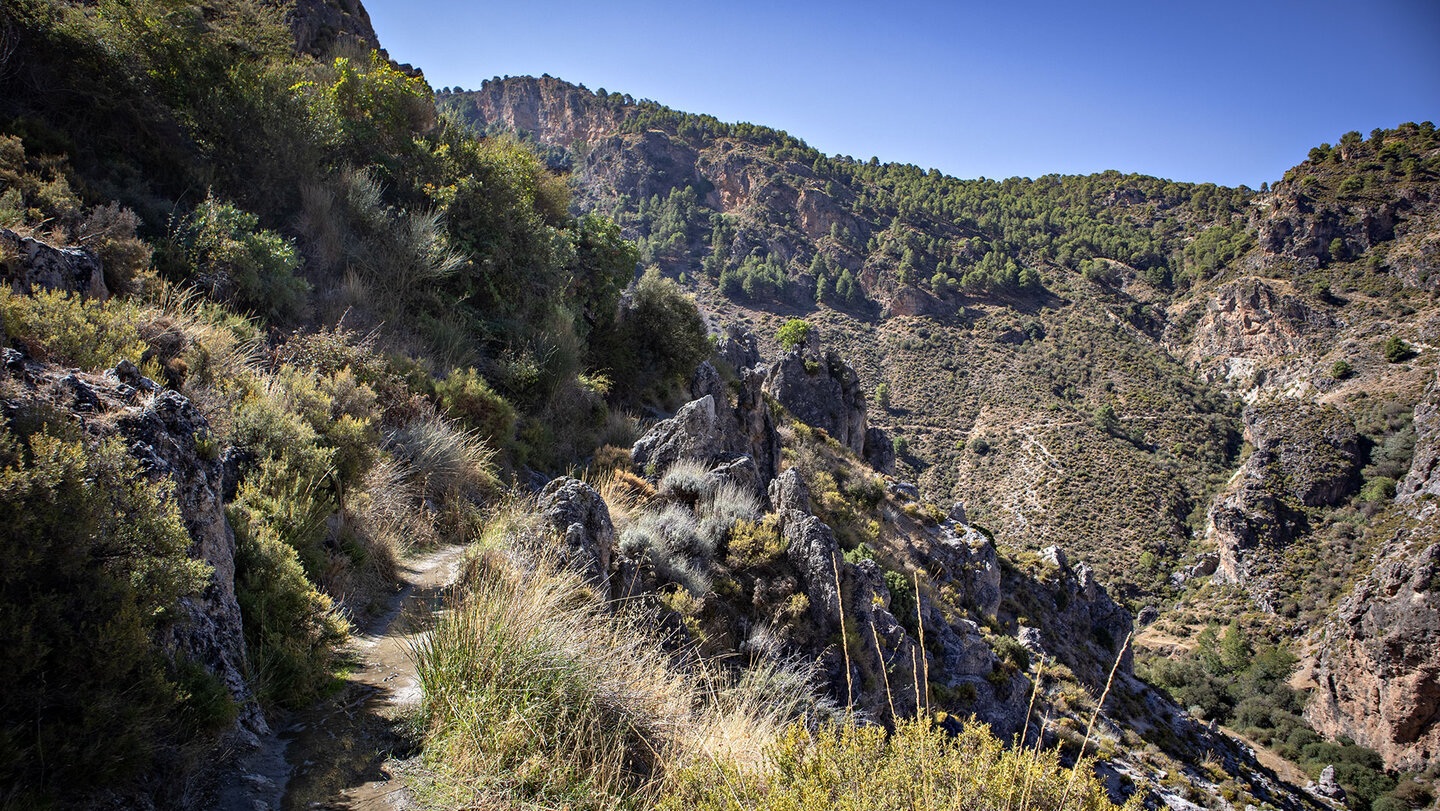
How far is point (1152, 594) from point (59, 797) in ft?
201

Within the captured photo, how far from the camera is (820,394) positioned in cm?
2920

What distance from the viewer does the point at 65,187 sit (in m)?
6.04

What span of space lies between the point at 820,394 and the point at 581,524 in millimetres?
25062

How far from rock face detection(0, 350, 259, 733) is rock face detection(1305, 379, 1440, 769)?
167 feet

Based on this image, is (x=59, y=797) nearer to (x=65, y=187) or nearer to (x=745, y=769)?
(x=745, y=769)

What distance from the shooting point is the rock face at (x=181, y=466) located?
2.63m

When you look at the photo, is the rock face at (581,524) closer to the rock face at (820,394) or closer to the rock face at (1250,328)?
the rock face at (820,394)

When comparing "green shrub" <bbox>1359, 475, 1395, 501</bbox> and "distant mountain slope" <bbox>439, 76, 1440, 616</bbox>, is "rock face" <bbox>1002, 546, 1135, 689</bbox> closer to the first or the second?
"distant mountain slope" <bbox>439, 76, 1440, 616</bbox>

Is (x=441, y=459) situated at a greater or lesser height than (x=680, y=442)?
lesser

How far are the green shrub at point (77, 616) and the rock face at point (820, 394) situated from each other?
26.0 meters

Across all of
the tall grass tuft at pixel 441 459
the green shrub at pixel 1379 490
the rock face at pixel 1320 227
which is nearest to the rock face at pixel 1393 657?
the green shrub at pixel 1379 490

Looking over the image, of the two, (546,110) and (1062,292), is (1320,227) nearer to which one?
(1062,292)

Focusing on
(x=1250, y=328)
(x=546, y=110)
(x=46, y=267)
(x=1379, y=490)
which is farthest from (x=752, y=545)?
(x=546, y=110)

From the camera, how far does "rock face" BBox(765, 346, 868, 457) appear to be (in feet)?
93.9
